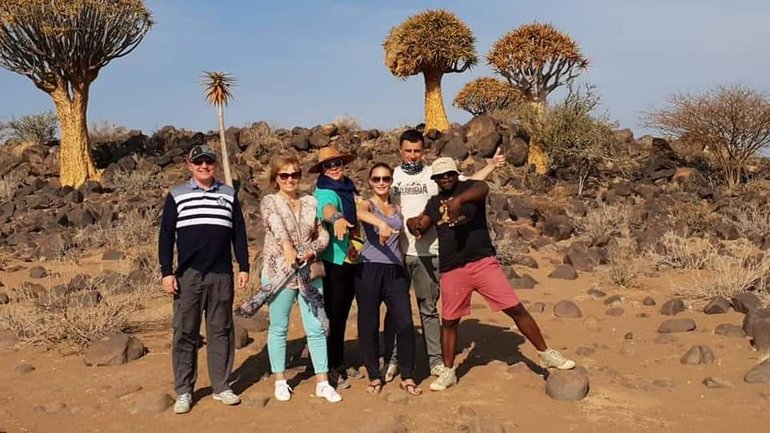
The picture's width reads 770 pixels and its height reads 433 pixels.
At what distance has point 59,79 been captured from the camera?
17.7 m

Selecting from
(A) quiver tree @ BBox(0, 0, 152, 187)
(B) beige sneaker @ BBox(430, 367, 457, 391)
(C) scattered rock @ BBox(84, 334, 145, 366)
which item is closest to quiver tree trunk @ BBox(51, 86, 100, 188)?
(A) quiver tree @ BBox(0, 0, 152, 187)

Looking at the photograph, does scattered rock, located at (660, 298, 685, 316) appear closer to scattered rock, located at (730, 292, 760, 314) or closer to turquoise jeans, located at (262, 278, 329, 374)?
scattered rock, located at (730, 292, 760, 314)

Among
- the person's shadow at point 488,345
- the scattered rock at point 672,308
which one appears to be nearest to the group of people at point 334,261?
the person's shadow at point 488,345

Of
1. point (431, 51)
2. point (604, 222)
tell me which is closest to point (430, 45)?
point (431, 51)

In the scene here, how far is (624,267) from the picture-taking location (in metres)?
8.50

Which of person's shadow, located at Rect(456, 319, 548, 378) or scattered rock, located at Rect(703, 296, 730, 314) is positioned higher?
scattered rock, located at Rect(703, 296, 730, 314)

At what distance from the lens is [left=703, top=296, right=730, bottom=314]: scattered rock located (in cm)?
680

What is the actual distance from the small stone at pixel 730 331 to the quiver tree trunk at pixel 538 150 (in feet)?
39.3

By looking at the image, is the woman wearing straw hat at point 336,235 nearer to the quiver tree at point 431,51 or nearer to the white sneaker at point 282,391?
the white sneaker at point 282,391

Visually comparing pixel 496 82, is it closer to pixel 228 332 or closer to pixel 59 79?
pixel 59 79

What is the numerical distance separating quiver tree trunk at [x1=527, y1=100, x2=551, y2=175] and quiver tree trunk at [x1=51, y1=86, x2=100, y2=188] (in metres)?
11.2

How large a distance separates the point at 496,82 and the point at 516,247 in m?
22.7

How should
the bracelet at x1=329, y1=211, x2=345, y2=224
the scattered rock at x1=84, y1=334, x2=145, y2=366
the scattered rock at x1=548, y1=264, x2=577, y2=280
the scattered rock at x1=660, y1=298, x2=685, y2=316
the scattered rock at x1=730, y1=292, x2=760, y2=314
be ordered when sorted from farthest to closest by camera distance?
1. the scattered rock at x1=548, y1=264, x2=577, y2=280
2. the scattered rock at x1=660, y1=298, x2=685, y2=316
3. the scattered rock at x1=730, y1=292, x2=760, y2=314
4. the scattered rock at x1=84, y1=334, x2=145, y2=366
5. the bracelet at x1=329, y1=211, x2=345, y2=224

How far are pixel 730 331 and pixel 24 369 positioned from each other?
5822 millimetres
